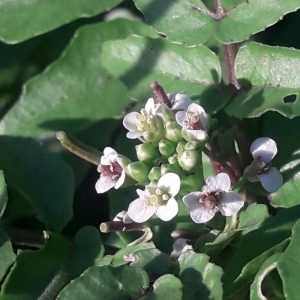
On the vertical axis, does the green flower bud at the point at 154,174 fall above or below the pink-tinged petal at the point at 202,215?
above

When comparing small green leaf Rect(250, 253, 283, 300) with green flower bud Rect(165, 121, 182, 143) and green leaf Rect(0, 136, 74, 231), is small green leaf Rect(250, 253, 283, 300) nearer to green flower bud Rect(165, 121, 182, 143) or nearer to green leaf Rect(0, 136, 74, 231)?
green flower bud Rect(165, 121, 182, 143)

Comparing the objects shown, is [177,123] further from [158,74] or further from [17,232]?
[17,232]

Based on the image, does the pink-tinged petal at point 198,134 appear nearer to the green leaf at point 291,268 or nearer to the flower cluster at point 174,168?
the flower cluster at point 174,168

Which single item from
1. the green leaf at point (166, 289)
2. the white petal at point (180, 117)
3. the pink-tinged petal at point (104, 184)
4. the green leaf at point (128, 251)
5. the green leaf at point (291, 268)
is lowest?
the green leaf at point (128, 251)

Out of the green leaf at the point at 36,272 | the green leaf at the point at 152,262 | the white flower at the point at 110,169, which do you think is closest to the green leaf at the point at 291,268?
the green leaf at the point at 152,262

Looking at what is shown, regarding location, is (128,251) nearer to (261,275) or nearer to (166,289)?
(166,289)

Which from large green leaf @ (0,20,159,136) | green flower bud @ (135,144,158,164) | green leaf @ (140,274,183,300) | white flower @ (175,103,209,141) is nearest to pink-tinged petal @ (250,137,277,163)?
white flower @ (175,103,209,141)

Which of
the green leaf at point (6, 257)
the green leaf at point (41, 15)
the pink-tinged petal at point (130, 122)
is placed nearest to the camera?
the pink-tinged petal at point (130, 122)

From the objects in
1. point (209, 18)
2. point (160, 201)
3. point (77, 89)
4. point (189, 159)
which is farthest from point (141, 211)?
point (77, 89)
